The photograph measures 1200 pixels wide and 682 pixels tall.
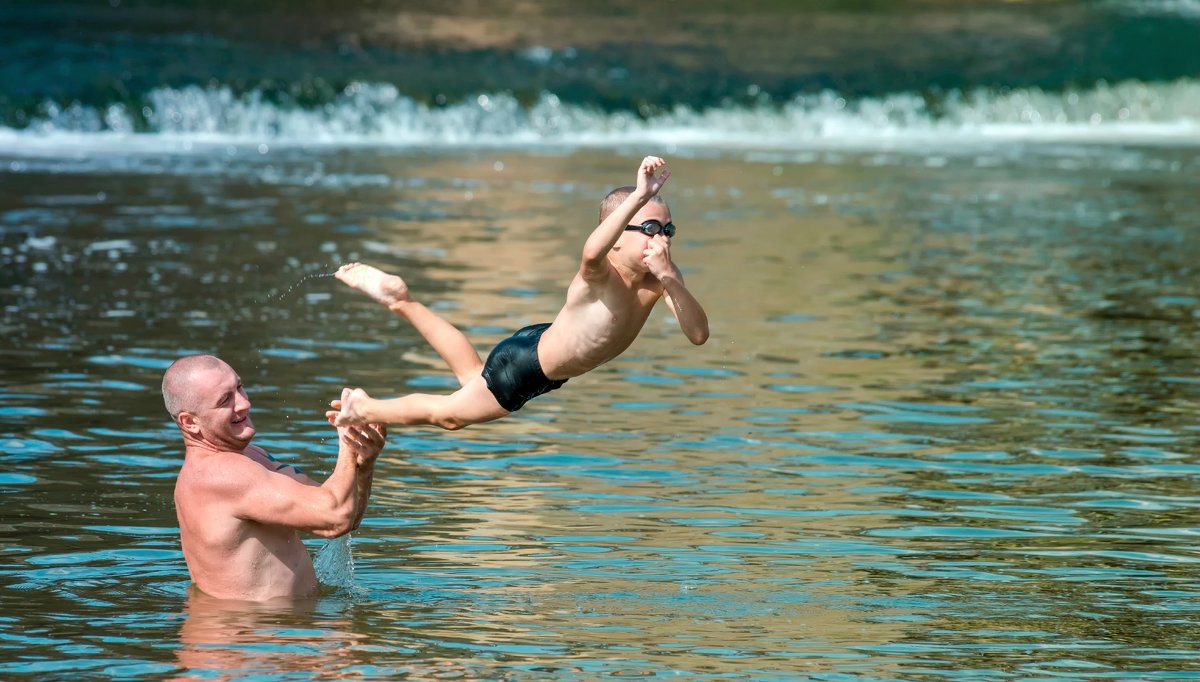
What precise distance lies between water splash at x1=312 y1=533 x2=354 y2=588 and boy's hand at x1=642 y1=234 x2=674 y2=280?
6.78 ft

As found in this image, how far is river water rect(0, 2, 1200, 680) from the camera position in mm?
7785

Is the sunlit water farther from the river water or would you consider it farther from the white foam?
the white foam

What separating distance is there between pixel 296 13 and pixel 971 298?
31039mm

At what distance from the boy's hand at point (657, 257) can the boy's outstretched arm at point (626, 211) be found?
182 mm

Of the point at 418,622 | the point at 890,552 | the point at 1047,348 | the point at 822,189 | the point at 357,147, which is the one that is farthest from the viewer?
the point at 357,147

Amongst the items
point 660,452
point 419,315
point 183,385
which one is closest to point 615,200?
point 419,315

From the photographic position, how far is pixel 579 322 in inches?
324

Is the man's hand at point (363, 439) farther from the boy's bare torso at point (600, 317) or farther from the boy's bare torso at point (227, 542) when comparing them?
the boy's bare torso at point (600, 317)

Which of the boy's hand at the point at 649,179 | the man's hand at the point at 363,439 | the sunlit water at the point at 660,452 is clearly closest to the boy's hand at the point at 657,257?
the boy's hand at the point at 649,179

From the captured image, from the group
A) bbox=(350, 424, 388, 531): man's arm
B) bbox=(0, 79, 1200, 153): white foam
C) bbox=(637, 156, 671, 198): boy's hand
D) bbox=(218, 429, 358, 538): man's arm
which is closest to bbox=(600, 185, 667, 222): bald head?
bbox=(637, 156, 671, 198): boy's hand

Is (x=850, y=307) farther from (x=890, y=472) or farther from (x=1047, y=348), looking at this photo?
(x=890, y=472)

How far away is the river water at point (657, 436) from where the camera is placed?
7.79 meters

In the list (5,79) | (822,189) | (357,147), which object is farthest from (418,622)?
(5,79)

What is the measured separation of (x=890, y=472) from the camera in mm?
11102
